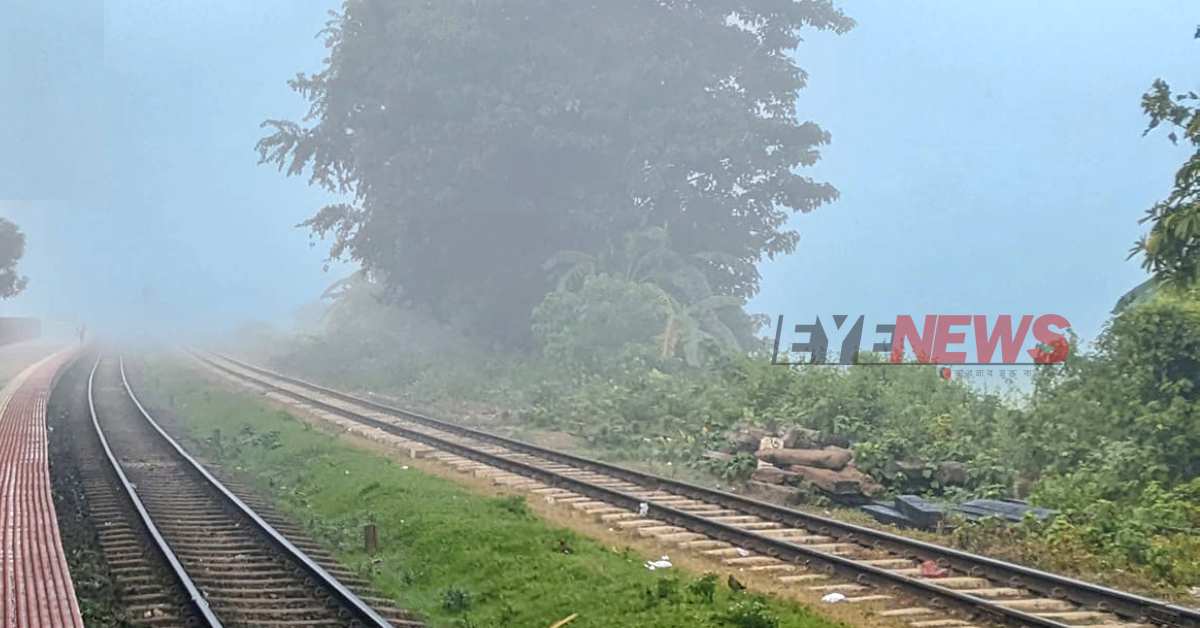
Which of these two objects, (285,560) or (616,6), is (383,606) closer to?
(285,560)

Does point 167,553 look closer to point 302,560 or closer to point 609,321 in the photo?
point 302,560

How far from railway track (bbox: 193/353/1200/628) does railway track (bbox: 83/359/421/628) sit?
4238 mm

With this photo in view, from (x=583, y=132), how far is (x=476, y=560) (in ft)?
96.7

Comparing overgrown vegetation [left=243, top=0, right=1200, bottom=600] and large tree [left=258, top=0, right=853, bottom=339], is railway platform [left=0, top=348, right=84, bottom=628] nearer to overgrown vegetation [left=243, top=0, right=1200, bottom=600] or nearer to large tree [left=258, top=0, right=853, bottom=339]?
overgrown vegetation [left=243, top=0, right=1200, bottom=600]

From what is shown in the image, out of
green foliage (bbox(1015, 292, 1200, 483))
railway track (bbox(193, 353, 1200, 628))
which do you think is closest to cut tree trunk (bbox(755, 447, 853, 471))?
railway track (bbox(193, 353, 1200, 628))

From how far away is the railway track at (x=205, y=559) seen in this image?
1109 centimetres

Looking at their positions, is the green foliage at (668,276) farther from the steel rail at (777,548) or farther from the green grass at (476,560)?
the green grass at (476,560)

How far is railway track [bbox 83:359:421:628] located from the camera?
11.1 m

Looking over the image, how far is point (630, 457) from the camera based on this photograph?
2330cm

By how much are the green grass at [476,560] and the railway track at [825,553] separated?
1148 millimetres

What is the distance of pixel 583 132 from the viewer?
40.8 m

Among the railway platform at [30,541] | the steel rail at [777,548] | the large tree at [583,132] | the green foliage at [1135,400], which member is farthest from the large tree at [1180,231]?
the large tree at [583,132]

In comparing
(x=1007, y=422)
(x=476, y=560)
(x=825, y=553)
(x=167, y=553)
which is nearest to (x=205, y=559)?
(x=167, y=553)

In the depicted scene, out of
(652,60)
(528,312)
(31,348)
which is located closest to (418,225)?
(528,312)
